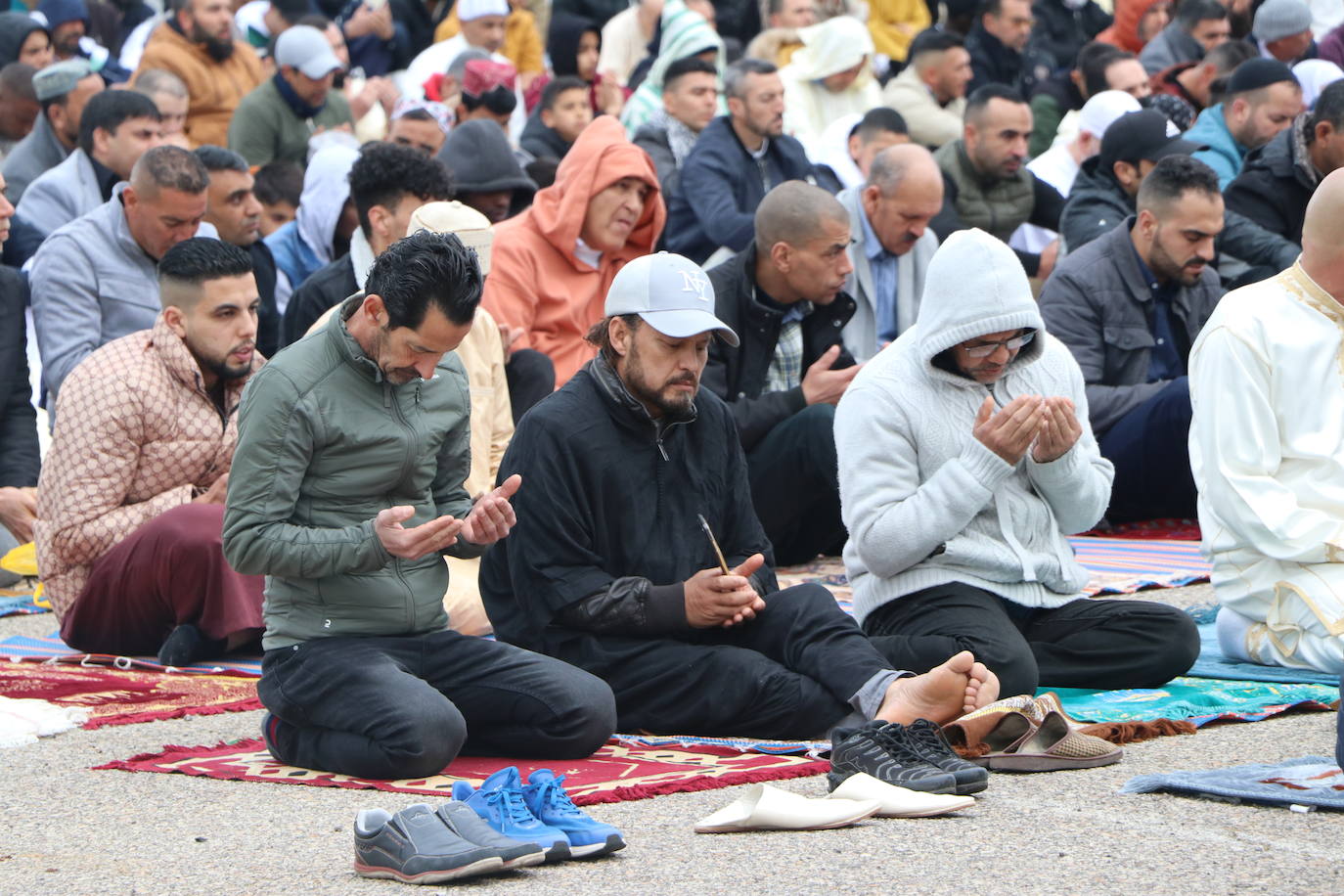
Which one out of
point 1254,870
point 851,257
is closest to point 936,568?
point 1254,870

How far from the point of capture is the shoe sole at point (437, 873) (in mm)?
3521

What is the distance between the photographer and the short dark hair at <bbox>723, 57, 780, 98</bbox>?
9.90m

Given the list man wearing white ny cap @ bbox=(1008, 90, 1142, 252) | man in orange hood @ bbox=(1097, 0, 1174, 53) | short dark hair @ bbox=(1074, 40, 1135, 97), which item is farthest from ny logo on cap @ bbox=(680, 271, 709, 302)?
man in orange hood @ bbox=(1097, 0, 1174, 53)

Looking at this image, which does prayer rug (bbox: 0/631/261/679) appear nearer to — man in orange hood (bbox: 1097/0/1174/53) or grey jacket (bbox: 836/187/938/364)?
grey jacket (bbox: 836/187/938/364)

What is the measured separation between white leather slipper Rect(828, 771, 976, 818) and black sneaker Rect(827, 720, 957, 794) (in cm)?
4

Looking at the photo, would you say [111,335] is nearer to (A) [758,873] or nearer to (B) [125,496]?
(B) [125,496]

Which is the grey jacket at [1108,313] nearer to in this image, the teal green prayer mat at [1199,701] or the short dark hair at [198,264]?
the teal green prayer mat at [1199,701]

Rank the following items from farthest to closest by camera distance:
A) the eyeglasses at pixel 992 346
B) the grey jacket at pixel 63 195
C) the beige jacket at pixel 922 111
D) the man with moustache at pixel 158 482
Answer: the beige jacket at pixel 922 111, the grey jacket at pixel 63 195, the man with moustache at pixel 158 482, the eyeglasses at pixel 992 346

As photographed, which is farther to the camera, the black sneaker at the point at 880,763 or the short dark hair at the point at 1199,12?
the short dark hair at the point at 1199,12

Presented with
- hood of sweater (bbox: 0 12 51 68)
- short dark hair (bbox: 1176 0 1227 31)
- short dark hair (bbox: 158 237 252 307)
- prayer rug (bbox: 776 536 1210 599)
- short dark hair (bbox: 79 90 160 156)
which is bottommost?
prayer rug (bbox: 776 536 1210 599)

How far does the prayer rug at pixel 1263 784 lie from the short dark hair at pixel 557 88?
7.97m

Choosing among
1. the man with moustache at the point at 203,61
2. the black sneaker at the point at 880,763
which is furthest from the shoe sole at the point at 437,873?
the man with moustache at the point at 203,61

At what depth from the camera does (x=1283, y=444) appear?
5.67 meters

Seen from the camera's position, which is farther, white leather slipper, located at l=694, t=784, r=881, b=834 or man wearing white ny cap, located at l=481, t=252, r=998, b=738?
man wearing white ny cap, located at l=481, t=252, r=998, b=738
